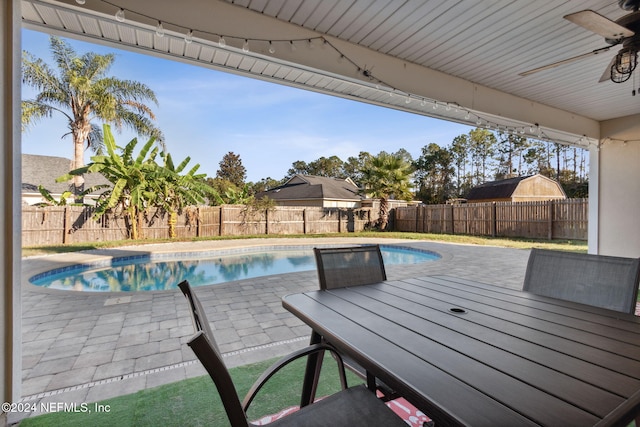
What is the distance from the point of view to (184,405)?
1.99 metres

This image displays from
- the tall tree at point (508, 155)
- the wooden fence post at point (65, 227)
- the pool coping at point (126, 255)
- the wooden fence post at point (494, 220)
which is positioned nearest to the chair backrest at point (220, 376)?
the pool coping at point (126, 255)

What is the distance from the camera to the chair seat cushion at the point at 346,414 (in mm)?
1160

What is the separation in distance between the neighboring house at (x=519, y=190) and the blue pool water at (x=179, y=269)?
13.2 m

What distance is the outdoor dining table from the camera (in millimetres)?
790

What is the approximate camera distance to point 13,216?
76.7 inches

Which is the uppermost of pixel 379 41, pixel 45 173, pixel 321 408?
pixel 45 173

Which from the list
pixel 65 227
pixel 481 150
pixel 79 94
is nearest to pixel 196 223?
pixel 65 227

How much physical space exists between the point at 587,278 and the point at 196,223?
42.7 ft

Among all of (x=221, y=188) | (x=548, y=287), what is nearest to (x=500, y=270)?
(x=548, y=287)

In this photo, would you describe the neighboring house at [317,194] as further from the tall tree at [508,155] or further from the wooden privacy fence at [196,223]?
the tall tree at [508,155]

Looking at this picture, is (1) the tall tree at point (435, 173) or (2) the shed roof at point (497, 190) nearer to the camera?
(2) the shed roof at point (497, 190)

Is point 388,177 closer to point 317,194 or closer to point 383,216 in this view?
point 383,216

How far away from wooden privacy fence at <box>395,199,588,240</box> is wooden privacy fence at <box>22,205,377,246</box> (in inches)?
102

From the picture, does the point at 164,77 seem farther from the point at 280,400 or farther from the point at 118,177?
the point at 280,400
